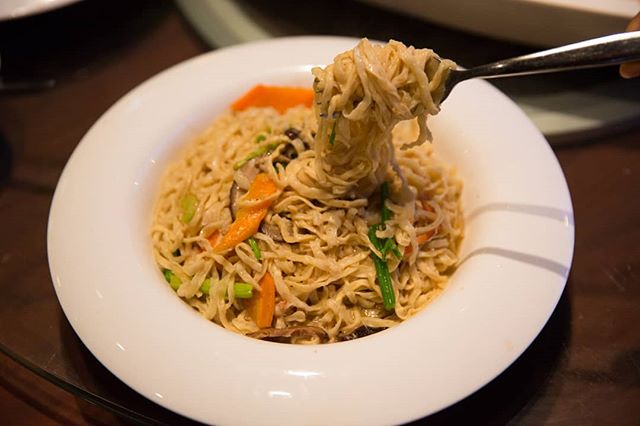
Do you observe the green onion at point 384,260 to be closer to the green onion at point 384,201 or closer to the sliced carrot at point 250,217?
the green onion at point 384,201

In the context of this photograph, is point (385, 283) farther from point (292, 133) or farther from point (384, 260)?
point (292, 133)

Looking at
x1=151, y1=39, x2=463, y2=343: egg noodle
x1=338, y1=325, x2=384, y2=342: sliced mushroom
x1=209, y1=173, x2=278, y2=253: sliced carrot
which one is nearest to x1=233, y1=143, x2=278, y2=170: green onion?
x1=151, y1=39, x2=463, y2=343: egg noodle

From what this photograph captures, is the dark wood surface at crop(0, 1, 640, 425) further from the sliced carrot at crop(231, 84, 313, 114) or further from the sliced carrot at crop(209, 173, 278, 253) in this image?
the sliced carrot at crop(231, 84, 313, 114)

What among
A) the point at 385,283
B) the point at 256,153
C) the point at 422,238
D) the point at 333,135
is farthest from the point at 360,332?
the point at 256,153

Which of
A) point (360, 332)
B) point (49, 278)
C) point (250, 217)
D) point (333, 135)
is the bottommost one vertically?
point (49, 278)

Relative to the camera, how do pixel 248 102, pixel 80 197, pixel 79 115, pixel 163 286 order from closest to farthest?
pixel 163 286 → pixel 80 197 → pixel 248 102 → pixel 79 115

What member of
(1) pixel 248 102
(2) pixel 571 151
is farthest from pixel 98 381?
(2) pixel 571 151

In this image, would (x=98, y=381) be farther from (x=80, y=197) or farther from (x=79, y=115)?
(x=79, y=115)

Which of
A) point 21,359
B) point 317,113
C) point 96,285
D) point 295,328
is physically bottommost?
point 21,359
